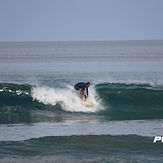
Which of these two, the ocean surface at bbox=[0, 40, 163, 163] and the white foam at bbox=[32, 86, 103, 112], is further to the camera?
the white foam at bbox=[32, 86, 103, 112]

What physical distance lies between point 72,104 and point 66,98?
1.05 metres

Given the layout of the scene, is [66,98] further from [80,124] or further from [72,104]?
[80,124]

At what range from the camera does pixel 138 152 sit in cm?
1677

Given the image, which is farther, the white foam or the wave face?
the white foam

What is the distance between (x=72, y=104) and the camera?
25.1 meters

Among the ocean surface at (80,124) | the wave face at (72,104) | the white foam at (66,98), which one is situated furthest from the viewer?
the white foam at (66,98)

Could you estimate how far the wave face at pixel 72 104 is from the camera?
23406mm

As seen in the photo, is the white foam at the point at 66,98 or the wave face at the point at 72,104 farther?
the white foam at the point at 66,98

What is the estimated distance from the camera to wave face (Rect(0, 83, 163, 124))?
23.4 meters

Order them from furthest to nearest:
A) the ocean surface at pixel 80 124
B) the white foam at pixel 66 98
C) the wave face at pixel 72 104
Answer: the white foam at pixel 66 98, the wave face at pixel 72 104, the ocean surface at pixel 80 124

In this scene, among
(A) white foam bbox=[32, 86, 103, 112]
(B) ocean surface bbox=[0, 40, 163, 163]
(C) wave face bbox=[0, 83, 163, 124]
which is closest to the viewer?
(B) ocean surface bbox=[0, 40, 163, 163]

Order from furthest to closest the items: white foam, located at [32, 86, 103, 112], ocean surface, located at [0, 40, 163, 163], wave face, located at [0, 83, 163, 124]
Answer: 1. white foam, located at [32, 86, 103, 112]
2. wave face, located at [0, 83, 163, 124]
3. ocean surface, located at [0, 40, 163, 163]

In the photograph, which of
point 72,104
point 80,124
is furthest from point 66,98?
point 80,124

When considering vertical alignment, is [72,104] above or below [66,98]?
below
